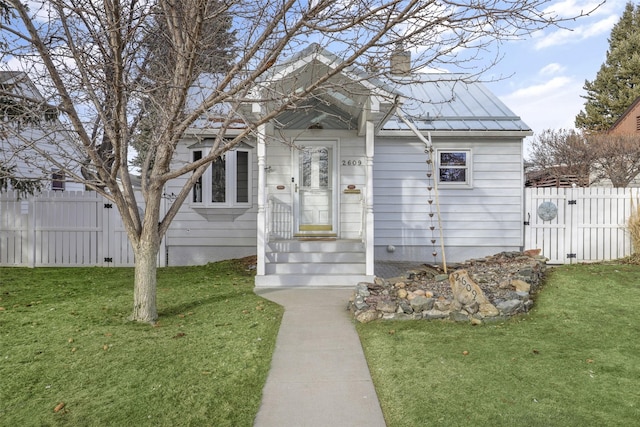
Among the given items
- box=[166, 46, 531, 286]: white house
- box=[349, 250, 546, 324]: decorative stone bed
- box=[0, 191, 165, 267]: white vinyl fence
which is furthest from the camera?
box=[0, 191, 165, 267]: white vinyl fence

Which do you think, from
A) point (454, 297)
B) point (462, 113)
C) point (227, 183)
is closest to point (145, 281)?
point (454, 297)

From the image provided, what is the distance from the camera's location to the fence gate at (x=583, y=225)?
387 inches

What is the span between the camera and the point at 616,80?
96.2ft

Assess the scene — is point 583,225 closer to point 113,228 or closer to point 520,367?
point 520,367

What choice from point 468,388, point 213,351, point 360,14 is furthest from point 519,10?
point 213,351

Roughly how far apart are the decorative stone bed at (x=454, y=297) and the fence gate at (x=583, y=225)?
3387mm

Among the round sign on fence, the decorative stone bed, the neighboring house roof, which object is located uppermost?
the neighboring house roof

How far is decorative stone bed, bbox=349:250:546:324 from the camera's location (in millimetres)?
5512

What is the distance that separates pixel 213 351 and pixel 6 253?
28.5ft

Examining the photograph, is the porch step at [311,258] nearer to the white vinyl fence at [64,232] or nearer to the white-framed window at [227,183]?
the white-framed window at [227,183]

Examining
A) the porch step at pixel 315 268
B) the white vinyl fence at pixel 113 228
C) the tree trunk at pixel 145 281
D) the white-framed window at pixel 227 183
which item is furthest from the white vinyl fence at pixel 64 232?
the tree trunk at pixel 145 281

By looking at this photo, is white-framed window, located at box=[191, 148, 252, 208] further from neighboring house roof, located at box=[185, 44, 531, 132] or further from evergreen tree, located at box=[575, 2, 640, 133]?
evergreen tree, located at box=[575, 2, 640, 133]

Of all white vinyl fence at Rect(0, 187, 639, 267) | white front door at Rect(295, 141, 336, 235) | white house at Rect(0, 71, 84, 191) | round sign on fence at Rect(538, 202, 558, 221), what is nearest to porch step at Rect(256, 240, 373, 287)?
white front door at Rect(295, 141, 336, 235)

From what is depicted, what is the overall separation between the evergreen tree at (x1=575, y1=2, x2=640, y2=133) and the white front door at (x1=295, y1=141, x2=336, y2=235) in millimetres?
26114
